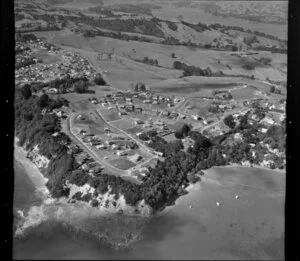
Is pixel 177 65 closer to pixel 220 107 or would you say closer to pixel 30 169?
pixel 220 107

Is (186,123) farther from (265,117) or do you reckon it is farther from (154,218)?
(154,218)

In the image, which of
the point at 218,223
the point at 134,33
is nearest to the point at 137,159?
the point at 218,223

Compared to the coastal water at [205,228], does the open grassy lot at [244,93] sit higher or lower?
higher

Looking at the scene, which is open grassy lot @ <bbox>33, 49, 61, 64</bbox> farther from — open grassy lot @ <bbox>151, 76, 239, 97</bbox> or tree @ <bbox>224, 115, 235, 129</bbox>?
tree @ <bbox>224, 115, 235, 129</bbox>

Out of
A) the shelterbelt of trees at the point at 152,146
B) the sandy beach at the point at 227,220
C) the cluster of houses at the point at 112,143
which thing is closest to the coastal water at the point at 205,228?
the sandy beach at the point at 227,220

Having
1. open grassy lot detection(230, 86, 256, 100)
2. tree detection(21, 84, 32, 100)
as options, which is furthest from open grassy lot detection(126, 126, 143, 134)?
open grassy lot detection(230, 86, 256, 100)

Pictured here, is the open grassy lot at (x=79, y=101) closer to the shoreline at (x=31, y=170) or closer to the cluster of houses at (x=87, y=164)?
the cluster of houses at (x=87, y=164)

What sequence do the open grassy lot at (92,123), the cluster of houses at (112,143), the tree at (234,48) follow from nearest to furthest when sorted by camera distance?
1. the cluster of houses at (112,143)
2. the open grassy lot at (92,123)
3. the tree at (234,48)

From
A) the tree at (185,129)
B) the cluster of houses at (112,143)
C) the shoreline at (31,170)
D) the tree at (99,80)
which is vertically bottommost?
the shoreline at (31,170)
